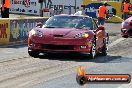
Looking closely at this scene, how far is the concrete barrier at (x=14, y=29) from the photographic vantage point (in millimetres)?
15789

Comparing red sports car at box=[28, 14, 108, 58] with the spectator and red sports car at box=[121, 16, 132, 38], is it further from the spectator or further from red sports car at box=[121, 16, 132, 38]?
the spectator

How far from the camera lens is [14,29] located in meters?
16.5

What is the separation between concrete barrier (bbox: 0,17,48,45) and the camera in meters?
15.8

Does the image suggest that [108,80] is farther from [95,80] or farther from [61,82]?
[61,82]

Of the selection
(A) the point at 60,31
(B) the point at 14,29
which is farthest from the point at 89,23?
(B) the point at 14,29

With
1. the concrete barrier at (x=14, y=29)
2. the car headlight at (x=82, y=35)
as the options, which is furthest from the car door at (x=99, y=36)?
the concrete barrier at (x=14, y=29)

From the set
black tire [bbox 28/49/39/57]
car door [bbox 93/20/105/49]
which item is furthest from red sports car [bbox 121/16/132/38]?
black tire [bbox 28/49/39/57]

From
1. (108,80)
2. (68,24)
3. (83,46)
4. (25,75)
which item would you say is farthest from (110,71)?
(108,80)

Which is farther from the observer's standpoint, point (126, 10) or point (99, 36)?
point (126, 10)

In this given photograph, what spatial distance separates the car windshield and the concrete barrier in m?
3.61

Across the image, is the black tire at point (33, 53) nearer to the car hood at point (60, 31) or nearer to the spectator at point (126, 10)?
the car hood at point (60, 31)

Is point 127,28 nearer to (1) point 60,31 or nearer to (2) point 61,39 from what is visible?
(1) point 60,31

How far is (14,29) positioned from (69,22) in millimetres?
4463

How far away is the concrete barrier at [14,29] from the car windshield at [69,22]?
3605 millimetres
